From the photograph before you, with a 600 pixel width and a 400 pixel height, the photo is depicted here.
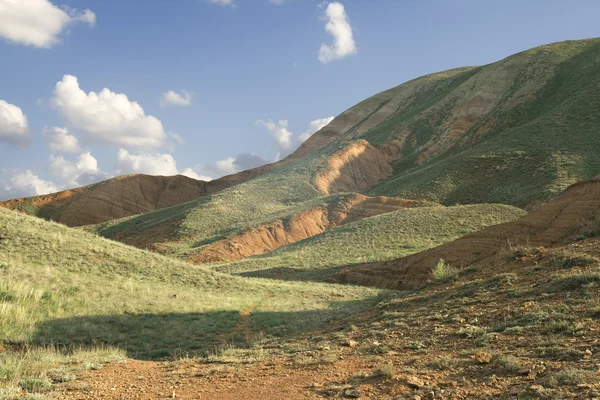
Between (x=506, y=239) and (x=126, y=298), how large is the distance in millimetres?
19512

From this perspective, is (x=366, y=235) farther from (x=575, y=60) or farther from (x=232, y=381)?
(x=575, y=60)

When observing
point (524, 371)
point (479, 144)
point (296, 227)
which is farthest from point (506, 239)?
point (479, 144)

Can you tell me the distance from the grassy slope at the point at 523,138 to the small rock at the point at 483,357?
1711 inches

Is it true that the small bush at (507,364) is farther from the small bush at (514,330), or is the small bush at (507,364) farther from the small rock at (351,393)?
the small rock at (351,393)

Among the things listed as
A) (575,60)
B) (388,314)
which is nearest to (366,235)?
(388,314)

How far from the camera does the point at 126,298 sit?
15.0 meters

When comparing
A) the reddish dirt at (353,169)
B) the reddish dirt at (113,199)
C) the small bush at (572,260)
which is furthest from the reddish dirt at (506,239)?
the reddish dirt at (113,199)

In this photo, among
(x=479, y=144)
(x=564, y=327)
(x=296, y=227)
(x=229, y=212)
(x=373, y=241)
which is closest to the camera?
(x=564, y=327)

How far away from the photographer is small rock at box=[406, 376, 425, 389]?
228 inches

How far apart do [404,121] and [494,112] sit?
2041cm

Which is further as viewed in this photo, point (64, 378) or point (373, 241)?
point (373, 241)

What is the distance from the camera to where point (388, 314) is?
38.4 ft

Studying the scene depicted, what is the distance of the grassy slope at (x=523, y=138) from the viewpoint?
1917 inches

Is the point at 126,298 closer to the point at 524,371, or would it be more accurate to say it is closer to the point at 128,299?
the point at 128,299
